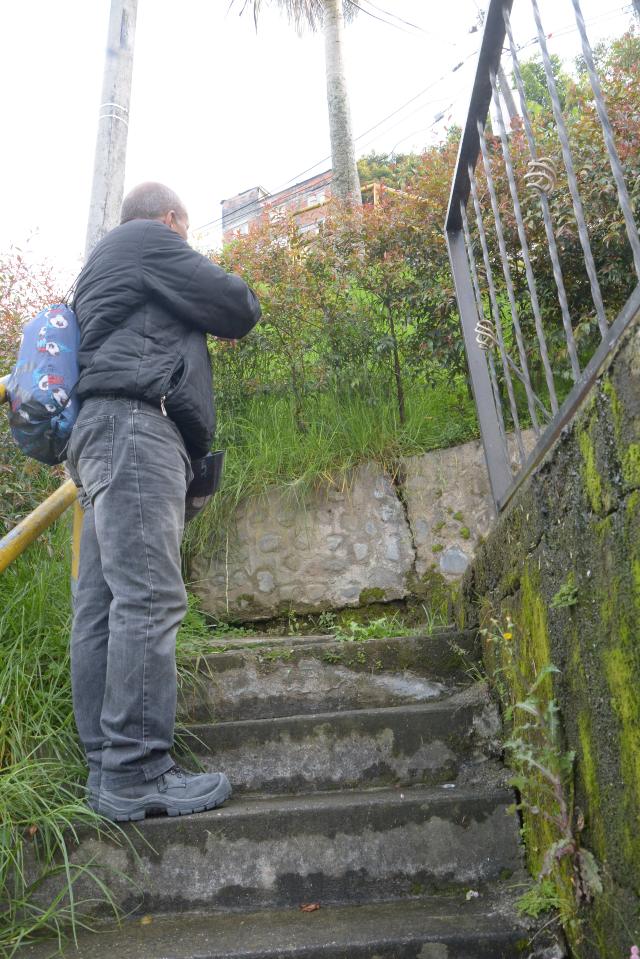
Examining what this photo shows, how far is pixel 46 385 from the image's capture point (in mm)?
2051

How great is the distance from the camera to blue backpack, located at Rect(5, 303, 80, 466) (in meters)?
2.05

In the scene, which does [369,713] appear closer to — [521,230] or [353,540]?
[521,230]

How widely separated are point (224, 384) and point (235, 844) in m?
2.85

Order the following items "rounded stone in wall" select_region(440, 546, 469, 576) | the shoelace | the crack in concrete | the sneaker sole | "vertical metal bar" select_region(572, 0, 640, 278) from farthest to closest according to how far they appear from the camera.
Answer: the crack in concrete → "rounded stone in wall" select_region(440, 546, 469, 576) → the shoelace → the sneaker sole → "vertical metal bar" select_region(572, 0, 640, 278)

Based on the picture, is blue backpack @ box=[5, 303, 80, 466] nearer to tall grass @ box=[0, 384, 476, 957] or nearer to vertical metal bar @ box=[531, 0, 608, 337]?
tall grass @ box=[0, 384, 476, 957]

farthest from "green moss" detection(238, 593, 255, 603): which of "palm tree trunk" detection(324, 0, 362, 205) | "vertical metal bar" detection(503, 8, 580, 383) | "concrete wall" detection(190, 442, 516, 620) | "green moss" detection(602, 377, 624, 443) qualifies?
"palm tree trunk" detection(324, 0, 362, 205)

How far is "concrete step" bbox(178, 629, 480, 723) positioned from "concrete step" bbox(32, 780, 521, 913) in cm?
56

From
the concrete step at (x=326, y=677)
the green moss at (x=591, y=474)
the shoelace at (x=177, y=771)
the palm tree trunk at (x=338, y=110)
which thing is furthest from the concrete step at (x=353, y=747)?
the palm tree trunk at (x=338, y=110)

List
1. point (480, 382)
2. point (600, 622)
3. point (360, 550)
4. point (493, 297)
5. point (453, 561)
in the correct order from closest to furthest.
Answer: point (600, 622) < point (493, 297) < point (480, 382) < point (453, 561) < point (360, 550)

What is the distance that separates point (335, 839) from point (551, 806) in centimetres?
52

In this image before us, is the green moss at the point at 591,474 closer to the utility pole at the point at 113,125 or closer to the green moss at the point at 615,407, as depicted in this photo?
the green moss at the point at 615,407

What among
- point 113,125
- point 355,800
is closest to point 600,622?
point 355,800

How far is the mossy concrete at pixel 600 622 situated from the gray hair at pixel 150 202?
4.59 ft

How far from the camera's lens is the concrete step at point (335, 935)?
1.45 meters
